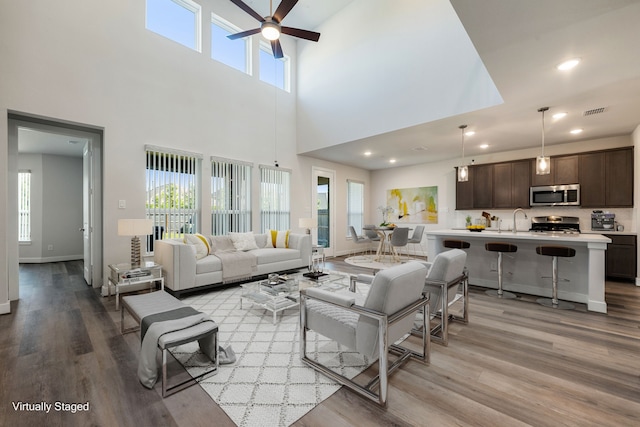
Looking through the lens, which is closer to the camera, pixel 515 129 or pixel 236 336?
pixel 236 336

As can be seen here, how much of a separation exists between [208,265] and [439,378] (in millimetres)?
3420

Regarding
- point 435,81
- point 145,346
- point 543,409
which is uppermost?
point 435,81

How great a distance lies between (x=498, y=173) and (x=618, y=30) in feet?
14.7

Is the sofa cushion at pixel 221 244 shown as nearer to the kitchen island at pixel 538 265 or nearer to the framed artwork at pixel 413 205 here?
the kitchen island at pixel 538 265

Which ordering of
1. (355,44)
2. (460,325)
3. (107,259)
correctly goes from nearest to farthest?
(460,325)
(107,259)
(355,44)

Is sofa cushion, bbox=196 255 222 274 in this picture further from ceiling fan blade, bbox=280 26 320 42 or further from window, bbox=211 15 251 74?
window, bbox=211 15 251 74

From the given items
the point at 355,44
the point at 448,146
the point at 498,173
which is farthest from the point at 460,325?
the point at 355,44

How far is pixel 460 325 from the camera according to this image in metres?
2.99

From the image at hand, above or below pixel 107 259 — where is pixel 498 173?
above

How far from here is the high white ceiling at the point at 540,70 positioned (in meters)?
2.05

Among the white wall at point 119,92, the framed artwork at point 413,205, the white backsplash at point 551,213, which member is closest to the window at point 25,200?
the white wall at point 119,92

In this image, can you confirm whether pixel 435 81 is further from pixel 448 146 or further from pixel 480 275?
pixel 480 275

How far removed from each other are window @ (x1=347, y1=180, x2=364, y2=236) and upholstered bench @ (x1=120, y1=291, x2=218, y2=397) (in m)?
6.69

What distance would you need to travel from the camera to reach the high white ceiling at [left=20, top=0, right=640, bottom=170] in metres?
2.05
